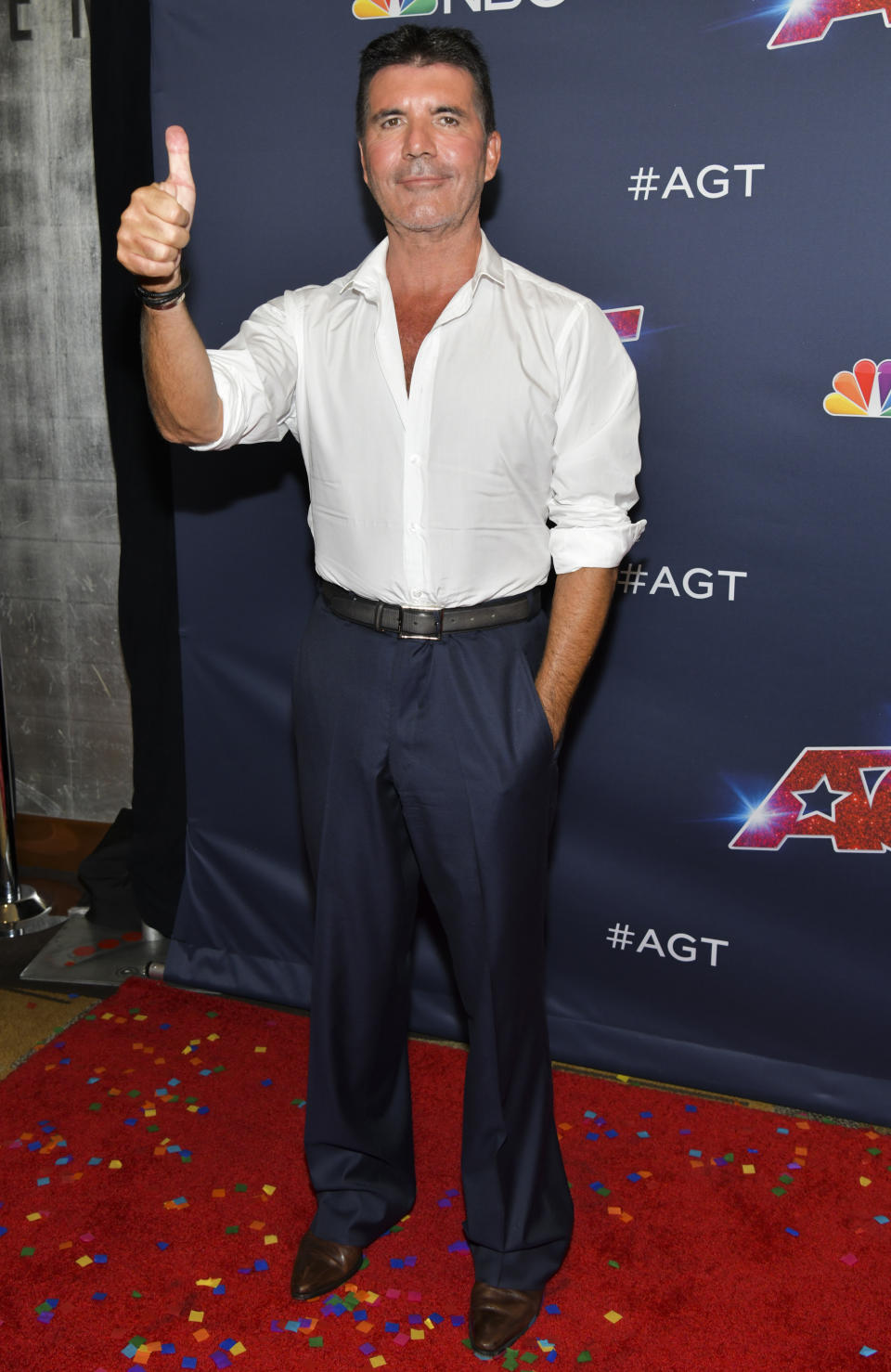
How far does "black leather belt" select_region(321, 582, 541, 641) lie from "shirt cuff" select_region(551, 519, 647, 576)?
0.33 ft

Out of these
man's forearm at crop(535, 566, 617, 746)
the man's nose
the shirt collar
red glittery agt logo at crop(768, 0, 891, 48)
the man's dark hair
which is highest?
red glittery agt logo at crop(768, 0, 891, 48)

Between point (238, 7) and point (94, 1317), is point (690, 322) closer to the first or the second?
point (238, 7)

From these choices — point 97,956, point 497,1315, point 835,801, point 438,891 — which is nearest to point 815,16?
point 835,801

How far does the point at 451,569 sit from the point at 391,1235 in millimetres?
1234

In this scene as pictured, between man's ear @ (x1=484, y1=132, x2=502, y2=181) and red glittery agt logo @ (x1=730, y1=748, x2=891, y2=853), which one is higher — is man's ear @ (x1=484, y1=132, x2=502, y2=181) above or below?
above

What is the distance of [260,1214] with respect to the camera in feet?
7.49

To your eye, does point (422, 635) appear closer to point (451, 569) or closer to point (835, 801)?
point (451, 569)

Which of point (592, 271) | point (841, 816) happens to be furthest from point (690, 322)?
point (841, 816)

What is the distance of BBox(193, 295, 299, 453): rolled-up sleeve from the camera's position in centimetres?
197

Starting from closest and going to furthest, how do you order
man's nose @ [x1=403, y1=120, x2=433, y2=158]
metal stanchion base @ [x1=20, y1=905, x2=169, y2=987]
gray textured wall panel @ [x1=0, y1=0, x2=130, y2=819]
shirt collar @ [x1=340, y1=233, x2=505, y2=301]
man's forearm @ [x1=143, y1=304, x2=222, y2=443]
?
man's forearm @ [x1=143, y1=304, x2=222, y2=443], man's nose @ [x1=403, y1=120, x2=433, y2=158], shirt collar @ [x1=340, y1=233, x2=505, y2=301], metal stanchion base @ [x1=20, y1=905, x2=169, y2=987], gray textured wall panel @ [x1=0, y1=0, x2=130, y2=819]

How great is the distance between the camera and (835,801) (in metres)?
2.57

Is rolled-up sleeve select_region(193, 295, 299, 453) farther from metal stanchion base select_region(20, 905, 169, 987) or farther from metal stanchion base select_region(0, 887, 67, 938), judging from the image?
metal stanchion base select_region(0, 887, 67, 938)

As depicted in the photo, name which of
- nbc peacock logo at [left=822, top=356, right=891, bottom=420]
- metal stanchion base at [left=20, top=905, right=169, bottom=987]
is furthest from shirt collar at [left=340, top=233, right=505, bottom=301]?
metal stanchion base at [left=20, top=905, right=169, bottom=987]

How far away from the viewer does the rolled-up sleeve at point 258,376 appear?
6.46 feet
